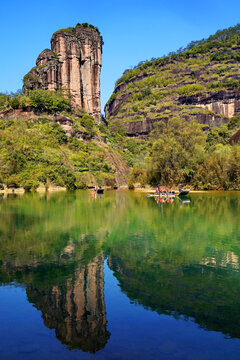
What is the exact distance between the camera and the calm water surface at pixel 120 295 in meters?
6.29

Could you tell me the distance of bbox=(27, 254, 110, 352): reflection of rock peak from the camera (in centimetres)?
661

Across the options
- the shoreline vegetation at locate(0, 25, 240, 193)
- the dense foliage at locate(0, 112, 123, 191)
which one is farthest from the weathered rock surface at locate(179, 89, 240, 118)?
the dense foliage at locate(0, 112, 123, 191)

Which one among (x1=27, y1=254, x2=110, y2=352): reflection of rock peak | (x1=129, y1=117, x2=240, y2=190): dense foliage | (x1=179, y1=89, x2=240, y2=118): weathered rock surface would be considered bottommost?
(x1=27, y1=254, x2=110, y2=352): reflection of rock peak

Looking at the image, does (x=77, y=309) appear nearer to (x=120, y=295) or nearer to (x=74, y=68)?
(x=120, y=295)

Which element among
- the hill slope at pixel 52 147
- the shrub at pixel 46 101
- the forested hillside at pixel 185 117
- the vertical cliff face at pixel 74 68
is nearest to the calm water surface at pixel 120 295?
the forested hillside at pixel 185 117

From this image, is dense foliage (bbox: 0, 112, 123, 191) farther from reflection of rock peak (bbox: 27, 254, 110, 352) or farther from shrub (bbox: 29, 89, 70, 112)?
reflection of rock peak (bbox: 27, 254, 110, 352)

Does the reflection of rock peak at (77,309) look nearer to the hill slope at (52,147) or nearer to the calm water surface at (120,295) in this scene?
the calm water surface at (120,295)

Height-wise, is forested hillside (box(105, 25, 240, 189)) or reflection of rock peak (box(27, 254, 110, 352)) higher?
forested hillside (box(105, 25, 240, 189))

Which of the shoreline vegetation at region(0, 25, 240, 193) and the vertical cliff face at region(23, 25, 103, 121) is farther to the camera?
the vertical cliff face at region(23, 25, 103, 121)

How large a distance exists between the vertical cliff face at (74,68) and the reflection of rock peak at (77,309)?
9105 cm

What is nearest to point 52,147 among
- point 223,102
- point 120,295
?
point 120,295

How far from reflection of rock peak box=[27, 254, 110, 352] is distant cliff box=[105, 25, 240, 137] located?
119507 millimetres

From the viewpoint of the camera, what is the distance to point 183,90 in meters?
147

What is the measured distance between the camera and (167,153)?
54.2m
